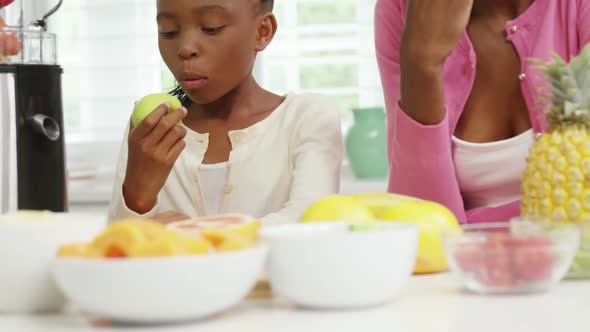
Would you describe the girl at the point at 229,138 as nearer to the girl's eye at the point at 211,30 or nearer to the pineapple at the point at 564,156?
the girl's eye at the point at 211,30

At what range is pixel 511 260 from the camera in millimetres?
735

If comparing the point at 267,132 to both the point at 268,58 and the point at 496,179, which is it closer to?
the point at 496,179

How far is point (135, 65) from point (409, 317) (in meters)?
2.85

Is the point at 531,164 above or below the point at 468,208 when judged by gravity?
above

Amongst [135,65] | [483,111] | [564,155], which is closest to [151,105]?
[483,111]

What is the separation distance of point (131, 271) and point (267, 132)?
103 centimetres

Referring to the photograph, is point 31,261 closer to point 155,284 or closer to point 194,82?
point 155,284

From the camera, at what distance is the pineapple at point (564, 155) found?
959 millimetres

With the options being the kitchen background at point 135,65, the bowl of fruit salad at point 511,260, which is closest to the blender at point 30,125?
the bowl of fruit salad at point 511,260

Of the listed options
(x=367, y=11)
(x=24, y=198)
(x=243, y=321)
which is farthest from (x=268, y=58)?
(x=243, y=321)

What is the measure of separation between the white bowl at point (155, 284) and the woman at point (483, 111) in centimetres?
73

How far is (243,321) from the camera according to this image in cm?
66

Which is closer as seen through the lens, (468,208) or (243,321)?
(243,321)

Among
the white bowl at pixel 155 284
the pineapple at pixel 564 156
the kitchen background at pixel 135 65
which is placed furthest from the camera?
the kitchen background at pixel 135 65
